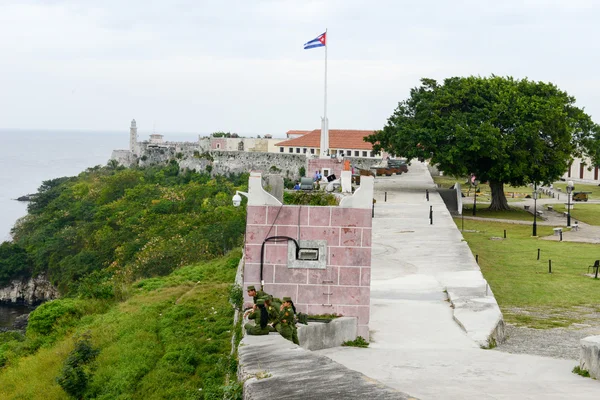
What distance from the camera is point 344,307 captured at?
1395 centimetres

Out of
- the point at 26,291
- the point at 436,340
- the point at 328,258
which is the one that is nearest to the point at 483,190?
the point at 26,291

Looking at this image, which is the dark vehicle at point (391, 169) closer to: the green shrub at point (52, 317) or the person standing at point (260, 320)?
the green shrub at point (52, 317)

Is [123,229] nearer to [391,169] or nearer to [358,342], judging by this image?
[391,169]

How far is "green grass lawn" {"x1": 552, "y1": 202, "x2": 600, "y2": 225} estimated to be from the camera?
143 feet

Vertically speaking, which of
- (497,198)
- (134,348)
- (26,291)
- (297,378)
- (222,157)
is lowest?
(26,291)

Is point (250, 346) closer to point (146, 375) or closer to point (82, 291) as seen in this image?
point (146, 375)

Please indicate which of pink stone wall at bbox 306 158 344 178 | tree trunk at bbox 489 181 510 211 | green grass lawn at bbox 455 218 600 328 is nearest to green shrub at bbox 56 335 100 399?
green grass lawn at bbox 455 218 600 328

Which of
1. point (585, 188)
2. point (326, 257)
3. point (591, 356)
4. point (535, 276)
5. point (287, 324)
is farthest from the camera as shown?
point (585, 188)

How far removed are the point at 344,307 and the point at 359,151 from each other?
2523 inches

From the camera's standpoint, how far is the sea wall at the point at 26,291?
5225 cm

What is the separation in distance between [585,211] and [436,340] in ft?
118

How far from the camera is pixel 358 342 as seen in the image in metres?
14.0

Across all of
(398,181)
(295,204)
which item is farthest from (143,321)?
(398,181)

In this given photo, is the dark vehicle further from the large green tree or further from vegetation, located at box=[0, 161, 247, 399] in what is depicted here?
vegetation, located at box=[0, 161, 247, 399]
